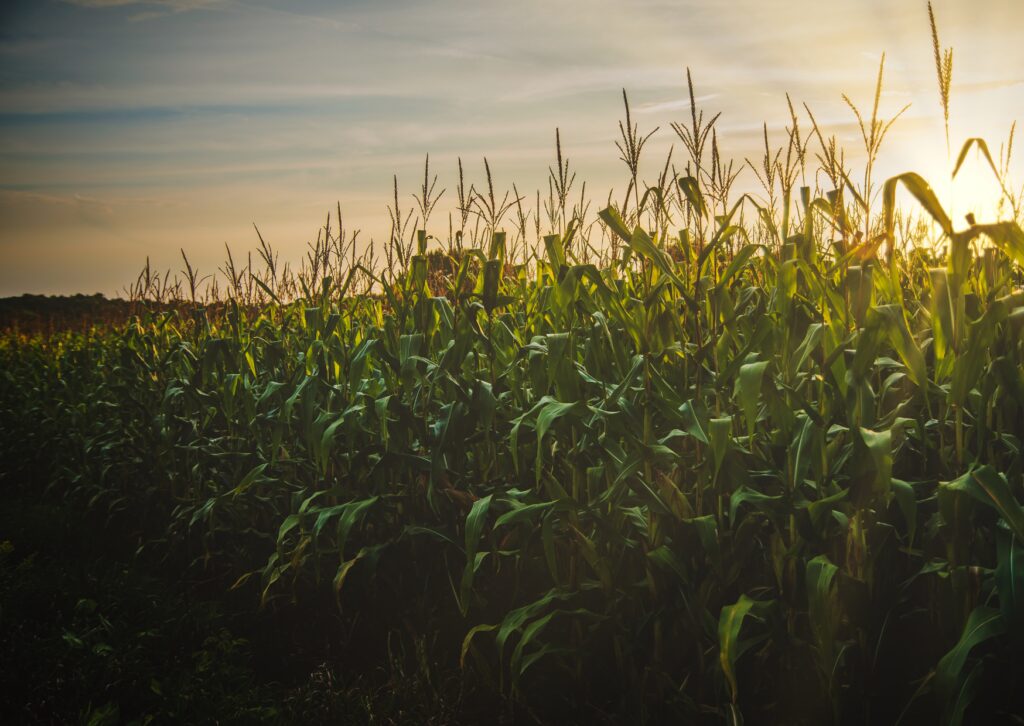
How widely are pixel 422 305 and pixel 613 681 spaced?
5.61 ft

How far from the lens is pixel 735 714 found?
6.61ft

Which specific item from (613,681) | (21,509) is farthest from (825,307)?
(21,509)

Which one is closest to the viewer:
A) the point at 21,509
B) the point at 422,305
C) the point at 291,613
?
the point at 422,305

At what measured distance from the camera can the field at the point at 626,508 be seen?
1.96m

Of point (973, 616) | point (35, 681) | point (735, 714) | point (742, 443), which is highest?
point (742, 443)

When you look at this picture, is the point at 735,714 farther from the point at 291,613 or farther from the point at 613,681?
the point at 291,613

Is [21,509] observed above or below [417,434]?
below

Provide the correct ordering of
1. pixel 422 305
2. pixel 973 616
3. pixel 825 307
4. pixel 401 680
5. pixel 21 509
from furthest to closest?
1. pixel 21 509
2. pixel 422 305
3. pixel 401 680
4. pixel 825 307
5. pixel 973 616

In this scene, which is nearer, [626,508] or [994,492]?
[994,492]

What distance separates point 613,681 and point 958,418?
1360 mm

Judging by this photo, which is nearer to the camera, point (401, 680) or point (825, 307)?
point (825, 307)

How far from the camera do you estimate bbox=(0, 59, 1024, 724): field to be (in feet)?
6.44

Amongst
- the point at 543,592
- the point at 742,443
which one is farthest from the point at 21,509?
the point at 742,443

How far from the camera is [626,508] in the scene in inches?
94.4
